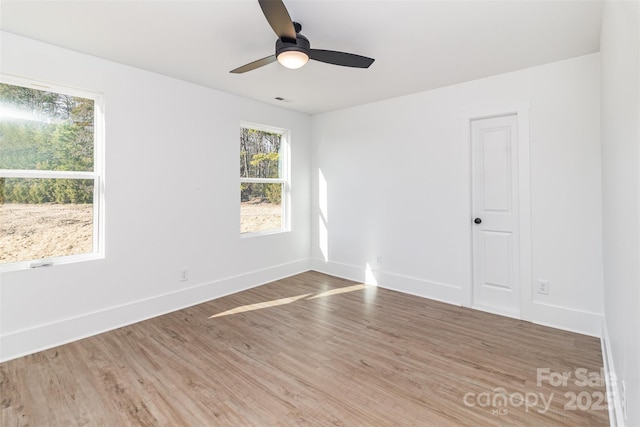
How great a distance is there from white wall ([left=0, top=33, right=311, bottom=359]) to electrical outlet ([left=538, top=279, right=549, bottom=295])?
3.22 meters

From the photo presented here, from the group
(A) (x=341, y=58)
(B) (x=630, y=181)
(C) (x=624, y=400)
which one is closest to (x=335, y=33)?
(A) (x=341, y=58)

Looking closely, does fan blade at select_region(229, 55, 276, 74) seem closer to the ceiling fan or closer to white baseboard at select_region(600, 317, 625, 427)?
the ceiling fan

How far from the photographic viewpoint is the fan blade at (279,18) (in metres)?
1.66

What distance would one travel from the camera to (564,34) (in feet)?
7.94

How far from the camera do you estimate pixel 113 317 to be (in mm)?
3000

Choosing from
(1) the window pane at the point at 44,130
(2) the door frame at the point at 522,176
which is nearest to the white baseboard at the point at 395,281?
(2) the door frame at the point at 522,176

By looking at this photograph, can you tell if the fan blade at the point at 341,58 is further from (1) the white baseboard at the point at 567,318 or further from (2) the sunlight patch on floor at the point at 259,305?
(1) the white baseboard at the point at 567,318

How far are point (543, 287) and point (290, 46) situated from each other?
3.14 metres

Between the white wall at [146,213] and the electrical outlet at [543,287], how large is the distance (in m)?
3.22

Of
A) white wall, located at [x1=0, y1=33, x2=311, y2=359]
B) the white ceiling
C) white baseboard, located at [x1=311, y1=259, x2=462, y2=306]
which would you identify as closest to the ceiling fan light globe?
the white ceiling

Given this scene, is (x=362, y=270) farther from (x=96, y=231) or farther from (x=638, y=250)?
(x=638, y=250)

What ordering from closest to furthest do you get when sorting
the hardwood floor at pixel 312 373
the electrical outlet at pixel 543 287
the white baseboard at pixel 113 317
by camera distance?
the hardwood floor at pixel 312 373
the white baseboard at pixel 113 317
the electrical outlet at pixel 543 287

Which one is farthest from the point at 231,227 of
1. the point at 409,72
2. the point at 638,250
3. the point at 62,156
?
the point at 638,250

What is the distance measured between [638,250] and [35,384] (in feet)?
11.0
